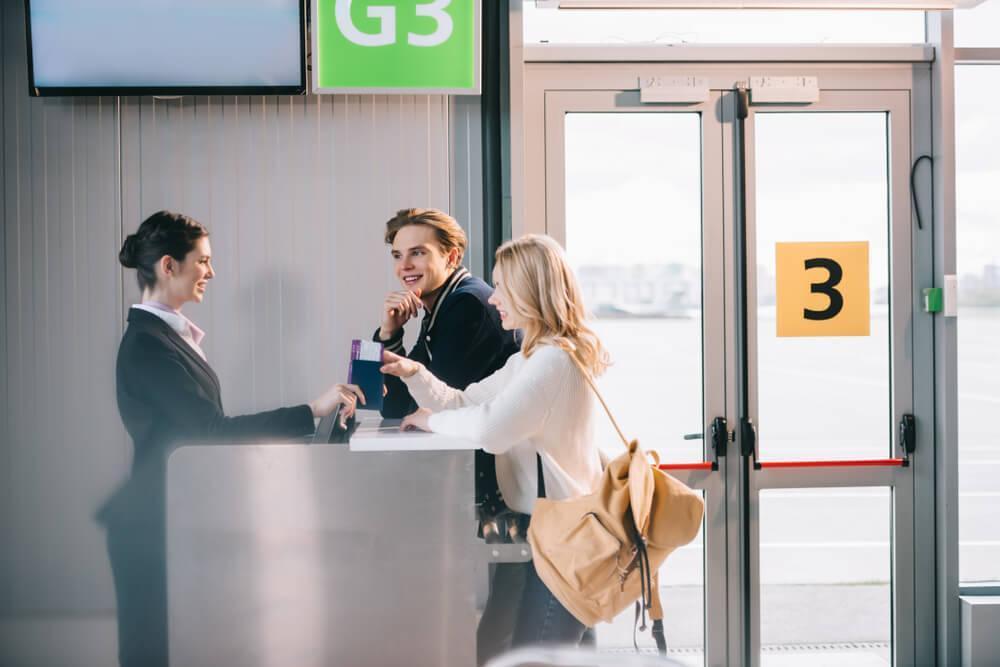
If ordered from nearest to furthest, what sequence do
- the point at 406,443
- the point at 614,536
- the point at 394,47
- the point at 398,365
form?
the point at 614,536 → the point at 406,443 → the point at 398,365 → the point at 394,47

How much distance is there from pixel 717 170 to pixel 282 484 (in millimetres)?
1734

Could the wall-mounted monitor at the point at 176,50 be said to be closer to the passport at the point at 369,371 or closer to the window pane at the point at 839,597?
the passport at the point at 369,371

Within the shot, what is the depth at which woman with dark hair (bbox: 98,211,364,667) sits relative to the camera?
2.41 m

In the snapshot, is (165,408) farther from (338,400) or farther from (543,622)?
(543,622)

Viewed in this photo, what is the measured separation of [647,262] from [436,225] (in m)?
0.76

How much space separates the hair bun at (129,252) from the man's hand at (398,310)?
803 mm

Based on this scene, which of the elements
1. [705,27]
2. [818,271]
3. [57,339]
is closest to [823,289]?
[818,271]

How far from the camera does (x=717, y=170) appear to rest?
267cm

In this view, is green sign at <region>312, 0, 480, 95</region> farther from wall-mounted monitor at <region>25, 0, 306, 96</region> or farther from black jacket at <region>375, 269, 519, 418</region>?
black jacket at <region>375, 269, 519, 418</region>

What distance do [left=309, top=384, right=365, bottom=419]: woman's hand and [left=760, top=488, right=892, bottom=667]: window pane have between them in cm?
145

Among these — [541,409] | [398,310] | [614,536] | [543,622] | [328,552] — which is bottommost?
[543,622]

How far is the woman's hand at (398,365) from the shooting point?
2.28 meters

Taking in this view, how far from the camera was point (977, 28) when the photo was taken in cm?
274

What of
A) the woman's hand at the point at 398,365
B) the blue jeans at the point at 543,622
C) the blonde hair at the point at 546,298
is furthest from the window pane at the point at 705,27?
the blue jeans at the point at 543,622
